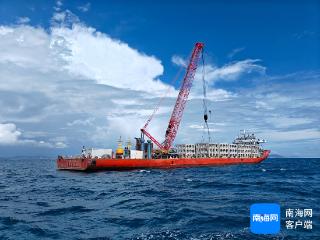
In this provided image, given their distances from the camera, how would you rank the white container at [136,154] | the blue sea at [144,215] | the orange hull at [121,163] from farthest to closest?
the white container at [136,154] < the orange hull at [121,163] < the blue sea at [144,215]

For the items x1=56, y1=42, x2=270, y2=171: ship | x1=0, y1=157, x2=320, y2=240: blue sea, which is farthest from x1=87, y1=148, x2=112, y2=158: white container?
x1=0, y1=157, x2=320, y2=240: blue sea

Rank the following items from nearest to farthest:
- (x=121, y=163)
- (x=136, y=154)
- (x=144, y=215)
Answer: (x=144, y=215)
(x=121, y=163)
(x=136, y=154)

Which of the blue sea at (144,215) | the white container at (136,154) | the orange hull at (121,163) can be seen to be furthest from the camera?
the white container at (136,154)

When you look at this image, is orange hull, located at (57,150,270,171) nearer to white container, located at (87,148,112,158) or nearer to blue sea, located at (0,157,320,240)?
white container, located at (87,148,112,158)

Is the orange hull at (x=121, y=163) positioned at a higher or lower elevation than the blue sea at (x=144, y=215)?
higher

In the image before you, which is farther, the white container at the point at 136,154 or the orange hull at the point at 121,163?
the white container at the point at 136,154

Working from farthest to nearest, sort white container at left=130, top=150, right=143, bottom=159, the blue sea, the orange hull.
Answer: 1. white container at left=130, top=150, right=143, bottom=159
2. the orange hull
3. the blue sea

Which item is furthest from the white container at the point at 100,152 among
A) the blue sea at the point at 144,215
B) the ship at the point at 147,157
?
the blue sea at the point at 144,215

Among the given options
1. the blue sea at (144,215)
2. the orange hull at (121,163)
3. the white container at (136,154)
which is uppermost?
the white container at (136,154)

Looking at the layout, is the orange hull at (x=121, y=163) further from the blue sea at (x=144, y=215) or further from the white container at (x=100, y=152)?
the blue sea at (x=144, y=215)

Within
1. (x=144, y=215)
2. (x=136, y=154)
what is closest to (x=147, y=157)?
(x=136, y=154)

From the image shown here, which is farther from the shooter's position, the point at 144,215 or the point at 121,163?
the point at 121,163

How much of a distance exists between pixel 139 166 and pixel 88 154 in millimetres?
18734

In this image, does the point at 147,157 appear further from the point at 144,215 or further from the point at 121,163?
the point at 144,215
